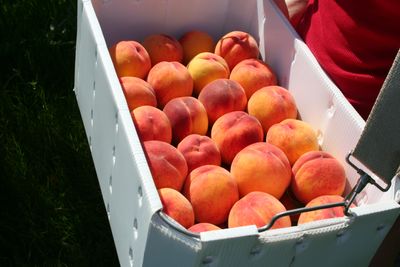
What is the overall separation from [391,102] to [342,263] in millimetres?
321

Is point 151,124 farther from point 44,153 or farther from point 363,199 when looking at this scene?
point 44,153

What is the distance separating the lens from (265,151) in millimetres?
1248

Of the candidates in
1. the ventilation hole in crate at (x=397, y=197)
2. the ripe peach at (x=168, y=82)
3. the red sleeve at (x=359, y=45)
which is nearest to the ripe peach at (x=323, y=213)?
the ventilation hole in crate at (x=397, y=197)

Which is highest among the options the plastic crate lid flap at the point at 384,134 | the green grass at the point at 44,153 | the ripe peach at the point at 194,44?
the plastic crate lid flap at the point at 384,134

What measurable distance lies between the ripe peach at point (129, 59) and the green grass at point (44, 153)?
0.45m

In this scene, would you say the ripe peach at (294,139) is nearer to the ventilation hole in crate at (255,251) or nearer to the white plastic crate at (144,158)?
the white plastic crate at (144,158)

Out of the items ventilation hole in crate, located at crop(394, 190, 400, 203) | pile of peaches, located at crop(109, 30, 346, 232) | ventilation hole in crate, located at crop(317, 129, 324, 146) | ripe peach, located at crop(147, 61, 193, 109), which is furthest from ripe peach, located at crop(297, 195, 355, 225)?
ripe peach, located at crop(147, 61, 193, 109)

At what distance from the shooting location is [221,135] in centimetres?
133

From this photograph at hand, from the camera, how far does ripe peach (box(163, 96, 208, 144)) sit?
1.33 meters

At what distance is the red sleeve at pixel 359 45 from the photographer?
132cm

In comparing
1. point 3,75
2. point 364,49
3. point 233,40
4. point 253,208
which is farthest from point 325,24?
point 3,75

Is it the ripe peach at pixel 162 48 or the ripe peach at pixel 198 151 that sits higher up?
the ripe peach at pixel 162 48

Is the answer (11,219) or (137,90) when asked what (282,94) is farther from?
(11,219)

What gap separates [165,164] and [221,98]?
302 mm
